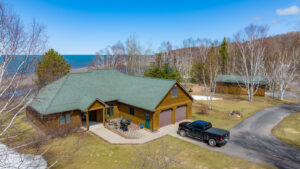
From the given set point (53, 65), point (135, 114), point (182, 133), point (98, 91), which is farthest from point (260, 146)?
point (53, 65)

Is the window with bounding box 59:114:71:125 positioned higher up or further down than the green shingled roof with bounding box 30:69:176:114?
further down

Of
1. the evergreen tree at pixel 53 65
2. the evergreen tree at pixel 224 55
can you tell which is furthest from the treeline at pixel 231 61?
the evergreen tree at pixel 53 65

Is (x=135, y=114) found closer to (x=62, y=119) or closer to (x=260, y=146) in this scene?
(x=62, y=119)

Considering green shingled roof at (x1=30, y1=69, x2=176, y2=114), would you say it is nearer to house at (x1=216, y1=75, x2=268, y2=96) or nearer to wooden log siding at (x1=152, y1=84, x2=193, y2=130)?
wooden log siding at (x1=152, y1=84, x2=193, y2=130)

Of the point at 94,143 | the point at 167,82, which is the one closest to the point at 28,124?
the point at 94,143

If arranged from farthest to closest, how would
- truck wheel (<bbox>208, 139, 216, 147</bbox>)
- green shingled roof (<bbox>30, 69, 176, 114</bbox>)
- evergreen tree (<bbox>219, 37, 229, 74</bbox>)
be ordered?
evergreen tree (<bbox>219, 37, 229, 74</bbox>) < green shingled roof (<bbox>30, 69, 176, 114</bbox>) < truck wheel (<bbox>208, 139, 216, 147</bbox>)

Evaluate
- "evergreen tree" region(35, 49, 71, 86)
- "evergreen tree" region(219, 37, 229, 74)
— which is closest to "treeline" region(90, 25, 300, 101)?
"evergreen tree" region(219, 37, 229, 74)

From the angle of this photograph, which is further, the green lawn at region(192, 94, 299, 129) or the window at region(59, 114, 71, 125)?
→ the green lawn at region(192, 94, 299, 129)

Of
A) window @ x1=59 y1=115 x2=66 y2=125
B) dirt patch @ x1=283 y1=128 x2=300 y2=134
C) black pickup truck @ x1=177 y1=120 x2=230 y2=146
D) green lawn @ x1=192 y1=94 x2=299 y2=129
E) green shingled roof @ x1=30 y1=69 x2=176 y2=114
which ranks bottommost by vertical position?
dirt patch @ x1=283 y1=128 x2=300 y2=134

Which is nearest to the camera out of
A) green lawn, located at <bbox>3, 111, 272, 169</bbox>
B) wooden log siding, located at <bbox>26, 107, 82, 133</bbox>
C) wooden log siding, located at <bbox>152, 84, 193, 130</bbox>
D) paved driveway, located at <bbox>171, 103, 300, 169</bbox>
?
green lawn, located at <bbox>3, 111, 272, 169</bbox>
